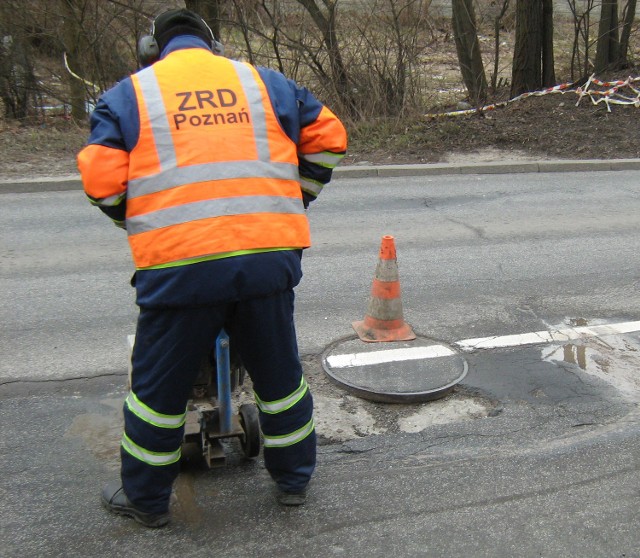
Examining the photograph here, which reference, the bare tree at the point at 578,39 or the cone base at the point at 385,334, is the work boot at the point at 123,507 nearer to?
the cone base at the point at 385,334

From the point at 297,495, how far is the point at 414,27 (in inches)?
480

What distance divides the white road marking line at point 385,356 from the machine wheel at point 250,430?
1162 mm

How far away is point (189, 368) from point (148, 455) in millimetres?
392

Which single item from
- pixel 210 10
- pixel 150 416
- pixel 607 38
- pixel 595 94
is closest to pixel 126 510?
pixel 150 416

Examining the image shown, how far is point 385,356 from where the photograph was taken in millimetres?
4754

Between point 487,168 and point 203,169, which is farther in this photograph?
point 487,168

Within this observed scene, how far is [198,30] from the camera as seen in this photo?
3080mm

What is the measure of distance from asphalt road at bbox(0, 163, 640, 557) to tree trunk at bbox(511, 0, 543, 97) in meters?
8.08

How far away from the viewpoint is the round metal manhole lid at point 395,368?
14.0 feet

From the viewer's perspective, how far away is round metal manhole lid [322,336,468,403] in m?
4.28

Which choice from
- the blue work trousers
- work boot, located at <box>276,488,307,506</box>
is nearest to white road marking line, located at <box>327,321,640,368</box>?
work boot, located at <box>276,488,307,506</box>

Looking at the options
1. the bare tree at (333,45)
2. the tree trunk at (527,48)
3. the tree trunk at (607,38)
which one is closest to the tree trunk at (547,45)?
the tree trunk at (527,48)

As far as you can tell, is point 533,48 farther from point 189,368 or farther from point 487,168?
point 189,368

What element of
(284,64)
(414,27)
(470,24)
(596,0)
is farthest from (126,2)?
(596,0)
